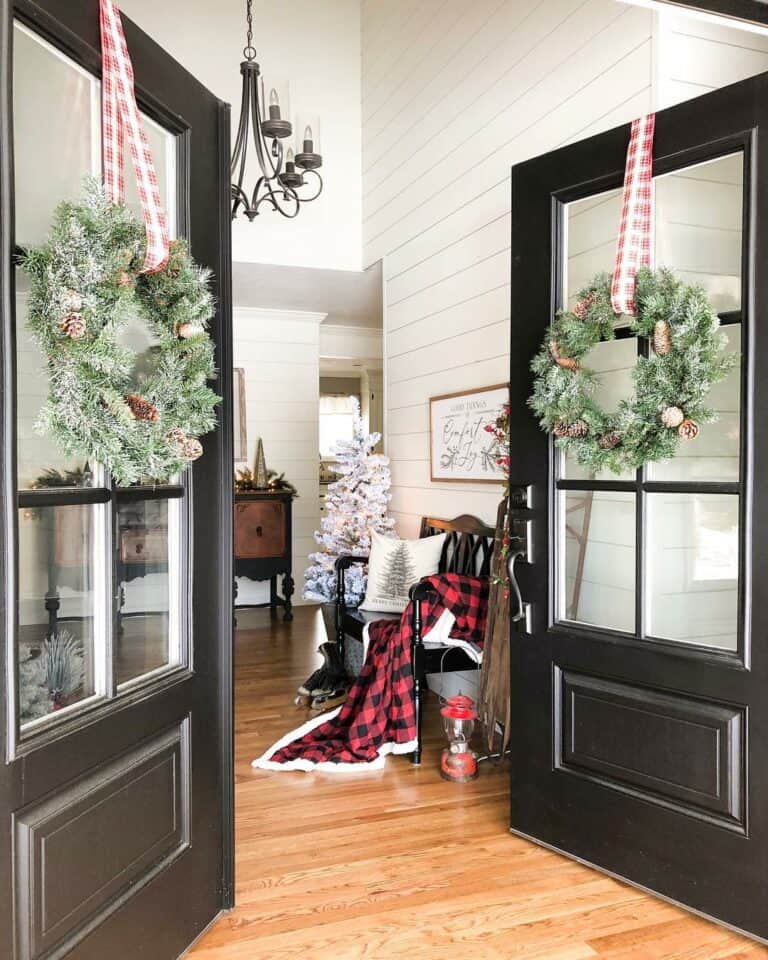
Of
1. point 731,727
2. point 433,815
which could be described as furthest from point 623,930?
point 433,815

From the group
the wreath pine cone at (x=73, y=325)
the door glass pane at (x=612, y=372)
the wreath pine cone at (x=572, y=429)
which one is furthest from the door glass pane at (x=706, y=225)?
the wreath pine cone at (x=73, y=325)

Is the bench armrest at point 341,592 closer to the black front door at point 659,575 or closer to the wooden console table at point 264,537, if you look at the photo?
the black front door at point 659,575

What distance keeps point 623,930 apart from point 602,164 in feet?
6.89

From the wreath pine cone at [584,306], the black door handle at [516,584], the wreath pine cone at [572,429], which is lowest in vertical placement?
the black door handle at [516,584]

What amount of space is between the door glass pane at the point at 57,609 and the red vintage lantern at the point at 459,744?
179cm

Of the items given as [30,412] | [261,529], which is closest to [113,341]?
[30,412]

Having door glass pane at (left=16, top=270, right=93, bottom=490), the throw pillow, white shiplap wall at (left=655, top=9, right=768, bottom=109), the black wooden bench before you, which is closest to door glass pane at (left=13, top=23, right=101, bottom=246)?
door glass pane at (left=16, top=270, right=93, bottom=490)

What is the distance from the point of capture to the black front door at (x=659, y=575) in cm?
200

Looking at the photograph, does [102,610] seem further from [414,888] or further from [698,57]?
[698,57]

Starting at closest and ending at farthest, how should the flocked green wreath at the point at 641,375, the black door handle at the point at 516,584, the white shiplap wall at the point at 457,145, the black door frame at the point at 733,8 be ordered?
1. the black door frame at the point at 733,8
2. the flocked green wreath at the point at 641,375
3. the black door handle at the point at 516,584
4. the white shiplap wall at the point at 457,145

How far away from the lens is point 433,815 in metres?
2.76

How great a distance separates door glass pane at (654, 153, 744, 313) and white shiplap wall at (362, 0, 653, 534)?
→ 683 millimetres

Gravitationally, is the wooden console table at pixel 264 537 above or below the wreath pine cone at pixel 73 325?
below

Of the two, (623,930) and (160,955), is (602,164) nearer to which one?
(623,930)
